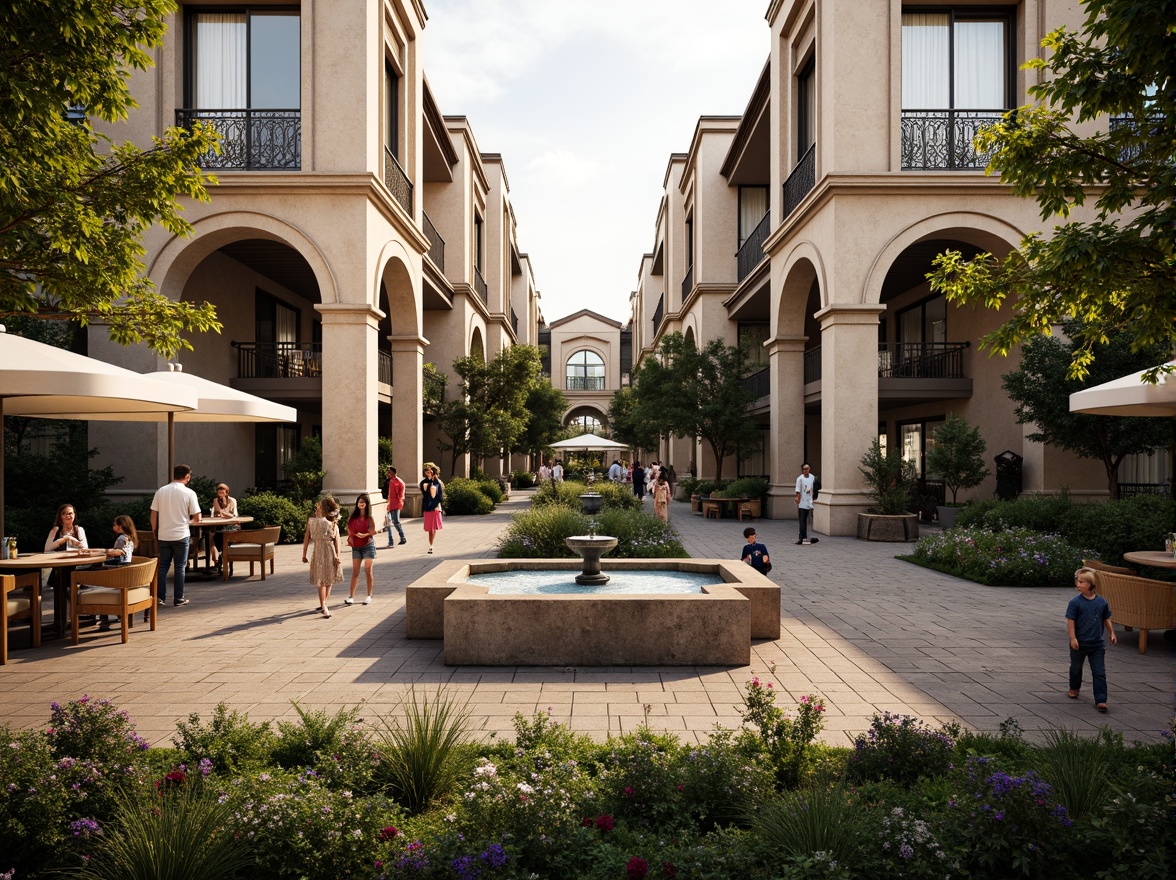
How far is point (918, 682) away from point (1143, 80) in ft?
16.4

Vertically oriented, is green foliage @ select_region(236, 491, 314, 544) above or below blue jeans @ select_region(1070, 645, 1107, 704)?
above

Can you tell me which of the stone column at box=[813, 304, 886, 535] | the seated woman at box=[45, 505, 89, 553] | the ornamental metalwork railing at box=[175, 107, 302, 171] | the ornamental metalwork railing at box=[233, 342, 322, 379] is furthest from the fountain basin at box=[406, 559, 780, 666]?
the ornamental metalwork railing at box=[233, 342, 322, 379]

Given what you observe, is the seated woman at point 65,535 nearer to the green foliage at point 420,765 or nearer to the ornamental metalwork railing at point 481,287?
the green foliage at point 420,765

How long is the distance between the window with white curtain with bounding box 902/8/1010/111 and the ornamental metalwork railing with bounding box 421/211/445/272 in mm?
15284

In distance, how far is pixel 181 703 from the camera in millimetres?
5742

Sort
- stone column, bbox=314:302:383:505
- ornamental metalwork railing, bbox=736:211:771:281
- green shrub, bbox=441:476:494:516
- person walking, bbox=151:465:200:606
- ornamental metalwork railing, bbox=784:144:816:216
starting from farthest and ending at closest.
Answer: ornamental metalwork railing, bbox=736:211:771:281 < green shrub, bbox=441:476:494:516 < ornamental metalwork railing, bbox=784:144:816:216 < stone column, bbox=314:302:383:505 < person walking, bbox=151:465:200:606

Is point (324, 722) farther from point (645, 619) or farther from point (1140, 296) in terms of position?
point (1140, 296)

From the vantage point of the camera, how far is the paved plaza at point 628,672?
553cm

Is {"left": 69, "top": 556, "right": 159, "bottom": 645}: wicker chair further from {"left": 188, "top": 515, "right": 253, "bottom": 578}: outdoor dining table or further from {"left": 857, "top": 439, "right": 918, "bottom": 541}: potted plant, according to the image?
{"left": 857, "top": 439, "right": 918, "bottom": 541}: potted plant

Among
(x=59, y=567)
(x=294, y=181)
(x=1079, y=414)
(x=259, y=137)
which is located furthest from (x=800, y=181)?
(x=59, y=567)

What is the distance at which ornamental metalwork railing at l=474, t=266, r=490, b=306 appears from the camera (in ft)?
104

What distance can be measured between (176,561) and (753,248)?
21.7 metres

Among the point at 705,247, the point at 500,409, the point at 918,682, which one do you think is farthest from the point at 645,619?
the point at 705,247

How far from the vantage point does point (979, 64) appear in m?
17.0
